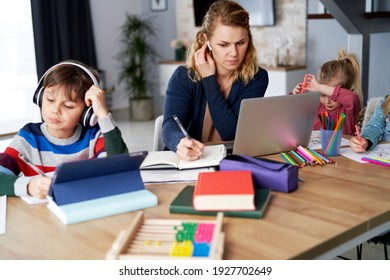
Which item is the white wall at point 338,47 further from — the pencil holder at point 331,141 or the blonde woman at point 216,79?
the pencil holder at point 331,141

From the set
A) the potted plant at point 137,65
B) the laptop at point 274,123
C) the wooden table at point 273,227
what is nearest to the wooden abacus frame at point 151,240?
the wooden table at point 273,227

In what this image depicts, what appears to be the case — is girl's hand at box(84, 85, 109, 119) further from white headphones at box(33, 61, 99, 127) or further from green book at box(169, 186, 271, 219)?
green book at box(169, 186, 271, 219)

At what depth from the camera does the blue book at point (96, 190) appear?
1.19 m

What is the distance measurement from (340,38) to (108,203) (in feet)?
13.9

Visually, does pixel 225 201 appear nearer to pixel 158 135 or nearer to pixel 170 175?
pixel 170 175

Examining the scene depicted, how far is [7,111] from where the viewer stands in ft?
19.3

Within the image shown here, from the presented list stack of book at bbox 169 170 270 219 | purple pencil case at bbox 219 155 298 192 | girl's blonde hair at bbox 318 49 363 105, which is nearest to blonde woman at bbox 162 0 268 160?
girl's blonde hair at bbox 318 49 363 105

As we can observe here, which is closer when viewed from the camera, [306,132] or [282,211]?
[282,211]

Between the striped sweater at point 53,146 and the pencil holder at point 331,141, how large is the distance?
69 centimetres

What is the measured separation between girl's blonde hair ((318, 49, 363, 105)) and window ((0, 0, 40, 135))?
437cm

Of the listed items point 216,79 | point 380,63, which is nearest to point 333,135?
point 216,79

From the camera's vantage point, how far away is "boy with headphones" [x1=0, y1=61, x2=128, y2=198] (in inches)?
62.6
